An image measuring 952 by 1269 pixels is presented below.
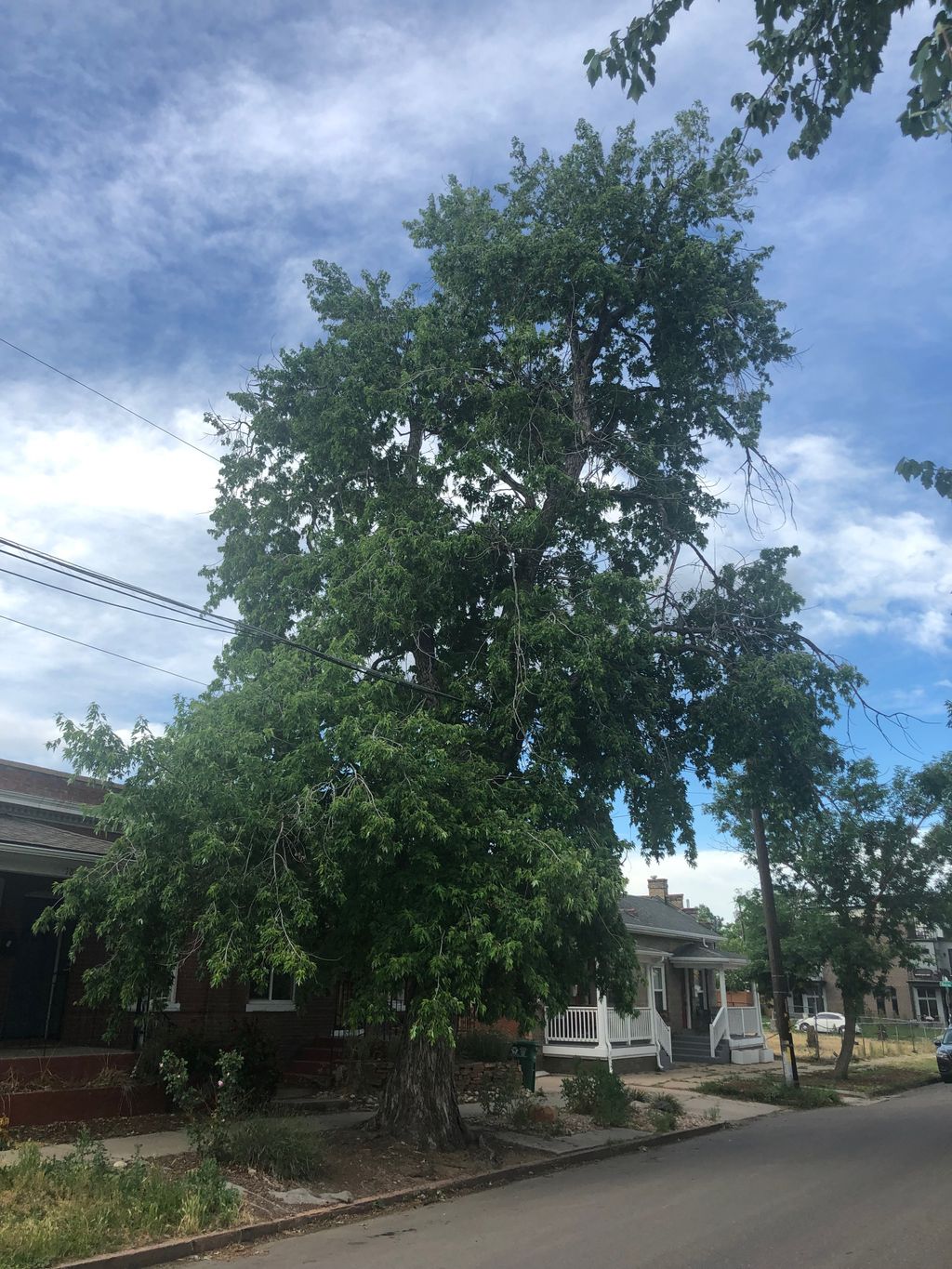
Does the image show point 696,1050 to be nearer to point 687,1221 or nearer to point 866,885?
point 866,885

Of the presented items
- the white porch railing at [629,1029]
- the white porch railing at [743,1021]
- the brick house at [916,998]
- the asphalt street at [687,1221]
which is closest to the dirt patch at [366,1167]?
the asphalt street at [687,1221]

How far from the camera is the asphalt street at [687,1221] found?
766 centimetres

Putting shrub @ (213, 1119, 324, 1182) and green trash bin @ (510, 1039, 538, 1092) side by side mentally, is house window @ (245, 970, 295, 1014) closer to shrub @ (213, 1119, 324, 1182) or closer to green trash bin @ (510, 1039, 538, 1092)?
green trash bin @ (510, 1039, 538, 1092)

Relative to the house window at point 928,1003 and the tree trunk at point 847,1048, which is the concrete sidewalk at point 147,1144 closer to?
the tree trunk at point 847,1048

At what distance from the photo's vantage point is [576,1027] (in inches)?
914

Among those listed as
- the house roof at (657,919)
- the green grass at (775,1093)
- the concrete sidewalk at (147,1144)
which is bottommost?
the green grass at (775,1093)

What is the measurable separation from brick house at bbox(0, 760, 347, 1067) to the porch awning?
16220mm

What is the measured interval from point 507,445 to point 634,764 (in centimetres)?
528

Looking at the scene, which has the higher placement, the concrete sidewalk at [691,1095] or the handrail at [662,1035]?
the handrail at [662,1035]

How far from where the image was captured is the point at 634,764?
560 inches

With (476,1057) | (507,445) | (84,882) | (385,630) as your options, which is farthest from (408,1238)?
(476,1057)

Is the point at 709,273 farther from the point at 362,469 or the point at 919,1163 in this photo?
the point at 919,1163

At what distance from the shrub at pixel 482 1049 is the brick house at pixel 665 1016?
8.42 ft

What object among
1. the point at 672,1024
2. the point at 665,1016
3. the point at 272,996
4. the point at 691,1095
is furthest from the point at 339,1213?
the point at 672,1024
